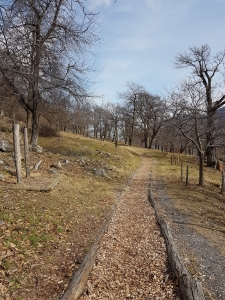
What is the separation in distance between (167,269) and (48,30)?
11.3m

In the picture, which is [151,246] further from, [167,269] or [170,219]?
[170,219]

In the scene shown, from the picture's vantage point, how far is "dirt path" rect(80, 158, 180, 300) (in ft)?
14.1

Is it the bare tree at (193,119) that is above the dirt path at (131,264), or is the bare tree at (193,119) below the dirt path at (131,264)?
above

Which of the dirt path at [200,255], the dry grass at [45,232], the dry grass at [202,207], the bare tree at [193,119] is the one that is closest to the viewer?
the dry grass at [45,232]

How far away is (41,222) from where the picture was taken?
647 centimetres

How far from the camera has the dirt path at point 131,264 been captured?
4.29 metres

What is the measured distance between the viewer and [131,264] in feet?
17.3

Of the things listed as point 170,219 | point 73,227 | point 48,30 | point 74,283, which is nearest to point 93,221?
point 73,227

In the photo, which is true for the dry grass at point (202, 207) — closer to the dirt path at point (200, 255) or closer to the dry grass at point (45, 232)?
the dirt path at point (200, 255)

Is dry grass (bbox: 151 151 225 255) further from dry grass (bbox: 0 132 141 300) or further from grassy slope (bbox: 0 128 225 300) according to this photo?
dry grass (bbox: 0 132 141 300)

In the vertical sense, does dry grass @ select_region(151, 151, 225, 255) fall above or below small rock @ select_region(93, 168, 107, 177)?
below

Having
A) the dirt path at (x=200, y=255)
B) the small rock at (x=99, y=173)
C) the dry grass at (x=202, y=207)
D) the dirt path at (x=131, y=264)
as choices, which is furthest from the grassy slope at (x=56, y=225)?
the small rock at (x=99, y=173)

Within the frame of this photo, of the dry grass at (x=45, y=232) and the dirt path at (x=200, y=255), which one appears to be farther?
the dirt path at (x=200, y=255)

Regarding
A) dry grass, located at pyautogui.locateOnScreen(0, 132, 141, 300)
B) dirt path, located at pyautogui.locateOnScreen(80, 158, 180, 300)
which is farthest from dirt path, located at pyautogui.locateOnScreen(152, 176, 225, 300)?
dry grass, located at pyautogui.locateOnScreen(0, 132, 141, 300)
